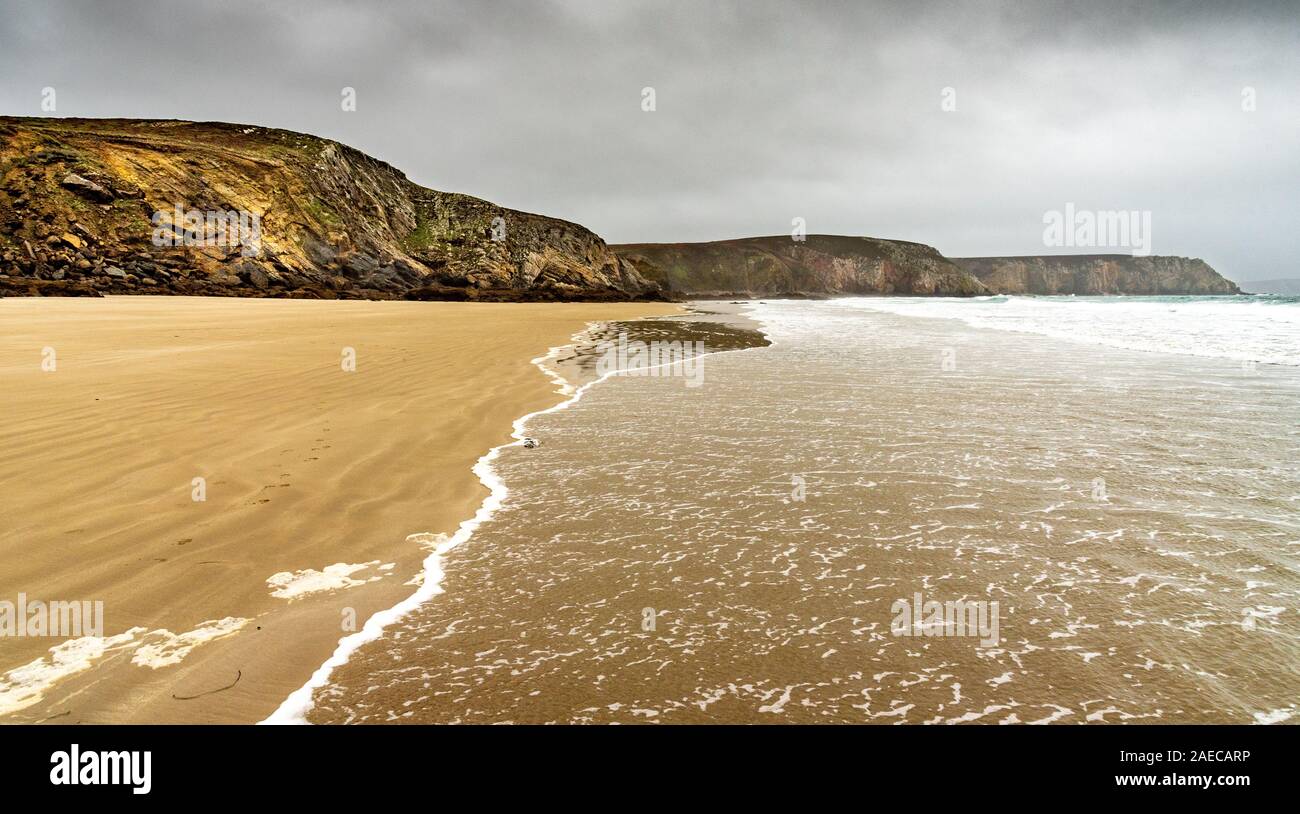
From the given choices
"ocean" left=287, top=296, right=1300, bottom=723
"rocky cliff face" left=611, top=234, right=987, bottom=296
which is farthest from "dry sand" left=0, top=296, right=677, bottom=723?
"rocky cliff face" left=611, top=234, right=987, bottom=296

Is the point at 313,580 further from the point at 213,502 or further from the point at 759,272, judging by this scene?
the point at 759,272

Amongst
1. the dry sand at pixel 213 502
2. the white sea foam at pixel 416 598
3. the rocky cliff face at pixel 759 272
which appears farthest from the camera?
the rocky cliff face at pixel 759 272

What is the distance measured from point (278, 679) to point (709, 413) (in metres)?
6.30

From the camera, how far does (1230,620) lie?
2.97m

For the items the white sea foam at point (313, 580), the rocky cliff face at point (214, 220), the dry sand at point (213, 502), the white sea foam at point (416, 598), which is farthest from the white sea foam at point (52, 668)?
the rocky cliff face at point (214, 220)

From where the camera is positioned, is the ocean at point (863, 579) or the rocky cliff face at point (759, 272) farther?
the rocky cliff face at point (759, 272)

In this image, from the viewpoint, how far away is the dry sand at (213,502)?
8.78 feet

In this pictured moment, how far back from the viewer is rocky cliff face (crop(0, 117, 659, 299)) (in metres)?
40.0


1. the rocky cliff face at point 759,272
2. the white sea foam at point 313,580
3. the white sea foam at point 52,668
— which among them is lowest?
the white sea foam at point 52,668

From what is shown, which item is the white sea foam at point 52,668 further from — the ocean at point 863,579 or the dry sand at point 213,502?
the ocean at point 863,579

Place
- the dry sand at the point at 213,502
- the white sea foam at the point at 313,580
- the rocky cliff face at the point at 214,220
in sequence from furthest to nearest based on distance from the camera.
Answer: the rocky cliff face at the point at 214,220
the white sea foam at the point at 313,580
the dry sand at the point at 213,502

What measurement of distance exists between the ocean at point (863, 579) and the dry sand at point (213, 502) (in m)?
0.43

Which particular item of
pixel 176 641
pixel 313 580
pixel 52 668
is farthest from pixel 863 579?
pixel 52 668

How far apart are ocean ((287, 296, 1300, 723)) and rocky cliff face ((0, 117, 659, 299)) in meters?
40.5
